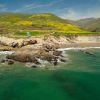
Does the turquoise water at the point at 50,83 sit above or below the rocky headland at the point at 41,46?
below

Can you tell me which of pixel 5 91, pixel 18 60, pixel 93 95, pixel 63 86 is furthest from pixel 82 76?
pixel 18 60

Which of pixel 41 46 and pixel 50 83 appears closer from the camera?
pixel 50 83

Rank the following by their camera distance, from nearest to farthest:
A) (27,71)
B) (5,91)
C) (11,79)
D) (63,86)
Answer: (5,91) → (63,86) → (11,79) → (27,71)

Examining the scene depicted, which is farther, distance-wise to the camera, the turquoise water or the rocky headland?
the rocky headland

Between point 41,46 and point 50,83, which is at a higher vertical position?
point 41,46

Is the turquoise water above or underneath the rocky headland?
underneath

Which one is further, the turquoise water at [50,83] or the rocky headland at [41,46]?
the rocky headland at [41,46]

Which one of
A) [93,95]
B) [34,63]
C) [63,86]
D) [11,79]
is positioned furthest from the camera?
[34,63]

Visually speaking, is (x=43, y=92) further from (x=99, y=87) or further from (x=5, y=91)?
(x=99, y=87)
